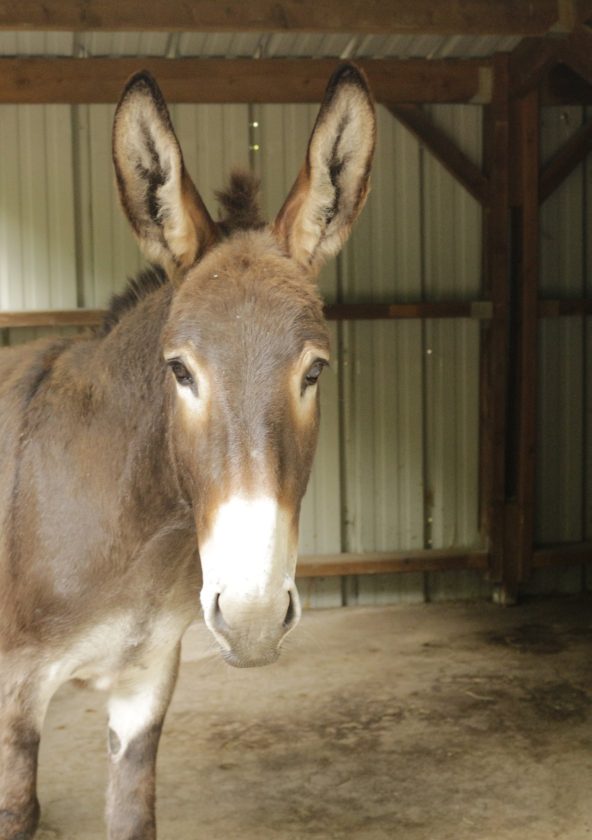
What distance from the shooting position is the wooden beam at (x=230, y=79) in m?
6.71

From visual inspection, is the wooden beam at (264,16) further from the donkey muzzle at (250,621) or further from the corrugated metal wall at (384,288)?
the donkey muzzle at (250,621)

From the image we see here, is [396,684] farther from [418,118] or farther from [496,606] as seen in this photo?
[418,118]

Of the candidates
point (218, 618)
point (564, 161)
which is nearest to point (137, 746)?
point (218, 618)

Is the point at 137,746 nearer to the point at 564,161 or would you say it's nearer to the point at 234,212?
the point at 234,212

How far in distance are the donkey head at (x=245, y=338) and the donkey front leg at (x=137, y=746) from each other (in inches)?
33.8

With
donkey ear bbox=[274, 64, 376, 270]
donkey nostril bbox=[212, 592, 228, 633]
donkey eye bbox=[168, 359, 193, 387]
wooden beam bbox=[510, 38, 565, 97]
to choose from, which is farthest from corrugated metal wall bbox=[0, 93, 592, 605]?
donkey nostril bbox=[212, 592, 228, 633]

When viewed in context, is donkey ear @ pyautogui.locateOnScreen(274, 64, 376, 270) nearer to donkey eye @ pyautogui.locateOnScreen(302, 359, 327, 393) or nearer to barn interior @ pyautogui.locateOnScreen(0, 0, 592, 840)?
donkey eye @ pyautogui.locateOnScreen(302, 359, 327, 393)

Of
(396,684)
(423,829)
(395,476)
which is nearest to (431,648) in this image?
(396,684)

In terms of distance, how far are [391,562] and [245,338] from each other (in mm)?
5329

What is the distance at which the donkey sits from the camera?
2379 millimetres

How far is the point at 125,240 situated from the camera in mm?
7273

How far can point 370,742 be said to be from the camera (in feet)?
17.0

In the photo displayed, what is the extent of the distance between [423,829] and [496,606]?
3.59m

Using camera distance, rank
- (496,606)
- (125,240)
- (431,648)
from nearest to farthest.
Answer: (431,648) < (125,240) < (496,606)
